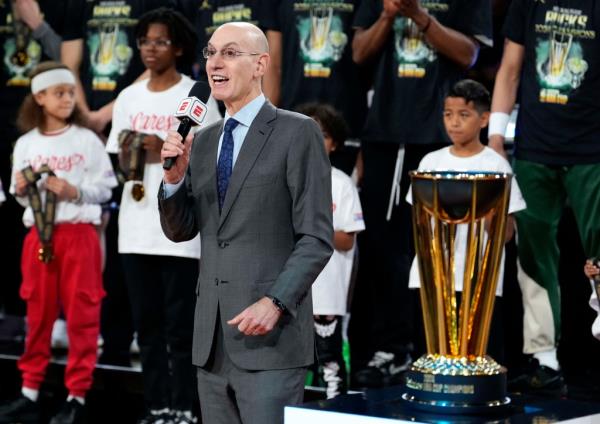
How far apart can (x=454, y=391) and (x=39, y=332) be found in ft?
9.46

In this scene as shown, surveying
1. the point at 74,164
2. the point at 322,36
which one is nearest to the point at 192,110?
the point at 74,164

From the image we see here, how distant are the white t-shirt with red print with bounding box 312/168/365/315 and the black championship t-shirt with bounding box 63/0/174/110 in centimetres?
154

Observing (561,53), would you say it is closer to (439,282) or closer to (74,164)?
(439,282)

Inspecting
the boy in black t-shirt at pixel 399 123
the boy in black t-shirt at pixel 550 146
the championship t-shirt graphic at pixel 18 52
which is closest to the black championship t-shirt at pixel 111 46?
the championship t-shirt graphic at pixel 18 52

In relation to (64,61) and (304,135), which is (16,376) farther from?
(304,135)

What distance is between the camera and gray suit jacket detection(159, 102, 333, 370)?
3146mm

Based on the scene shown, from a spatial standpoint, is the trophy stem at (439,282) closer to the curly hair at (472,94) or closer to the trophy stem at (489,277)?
the trophy stem at (489,277)

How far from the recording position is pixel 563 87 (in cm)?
502

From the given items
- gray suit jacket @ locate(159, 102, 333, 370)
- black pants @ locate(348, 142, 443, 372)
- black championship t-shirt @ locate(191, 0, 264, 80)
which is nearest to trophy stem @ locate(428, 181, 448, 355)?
gray suit jacket @ locate(159, 102, 333, 370)

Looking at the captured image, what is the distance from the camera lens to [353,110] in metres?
5.68

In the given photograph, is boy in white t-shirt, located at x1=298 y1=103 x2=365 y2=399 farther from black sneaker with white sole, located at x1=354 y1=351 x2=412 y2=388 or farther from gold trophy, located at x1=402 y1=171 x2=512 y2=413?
gold trophy, located at x1=402 y1=171 x2=512 y2=413

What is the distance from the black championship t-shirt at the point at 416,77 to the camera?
5.35 meters

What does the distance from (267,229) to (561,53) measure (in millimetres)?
2335

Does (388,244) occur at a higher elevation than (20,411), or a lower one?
higher
